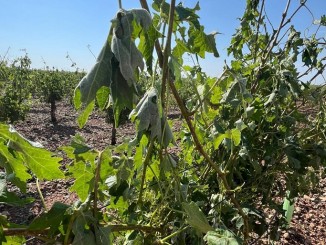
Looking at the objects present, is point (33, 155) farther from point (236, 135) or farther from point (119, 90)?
point (236, 135)

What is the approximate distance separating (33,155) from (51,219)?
191mm

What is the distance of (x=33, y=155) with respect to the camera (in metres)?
0.98

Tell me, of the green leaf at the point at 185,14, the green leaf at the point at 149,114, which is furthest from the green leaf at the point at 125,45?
A: the green leaf at the point at 185,14

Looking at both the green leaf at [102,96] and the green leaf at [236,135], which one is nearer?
the green leaf at [102,96]

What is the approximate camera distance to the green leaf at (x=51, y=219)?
38.3 inches

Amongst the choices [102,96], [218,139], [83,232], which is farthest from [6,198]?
[218,139]

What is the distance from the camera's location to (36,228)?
0.97 m

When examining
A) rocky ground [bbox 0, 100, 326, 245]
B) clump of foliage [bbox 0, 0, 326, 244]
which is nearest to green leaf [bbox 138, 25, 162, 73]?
clump of foliage [bbox 0, 0, 326, 244]

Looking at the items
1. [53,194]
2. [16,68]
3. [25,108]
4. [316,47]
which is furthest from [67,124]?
[316,47]

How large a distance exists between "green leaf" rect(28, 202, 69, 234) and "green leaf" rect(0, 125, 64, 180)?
10cm

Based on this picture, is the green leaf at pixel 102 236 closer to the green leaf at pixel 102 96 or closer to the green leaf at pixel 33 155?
the green leaf at pixel 33 155

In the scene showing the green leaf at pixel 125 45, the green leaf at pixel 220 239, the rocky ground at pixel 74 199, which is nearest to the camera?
the green leaf at pixel 125 45

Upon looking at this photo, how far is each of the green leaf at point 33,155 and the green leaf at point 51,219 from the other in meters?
0.10

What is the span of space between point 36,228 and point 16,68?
19.7 m
